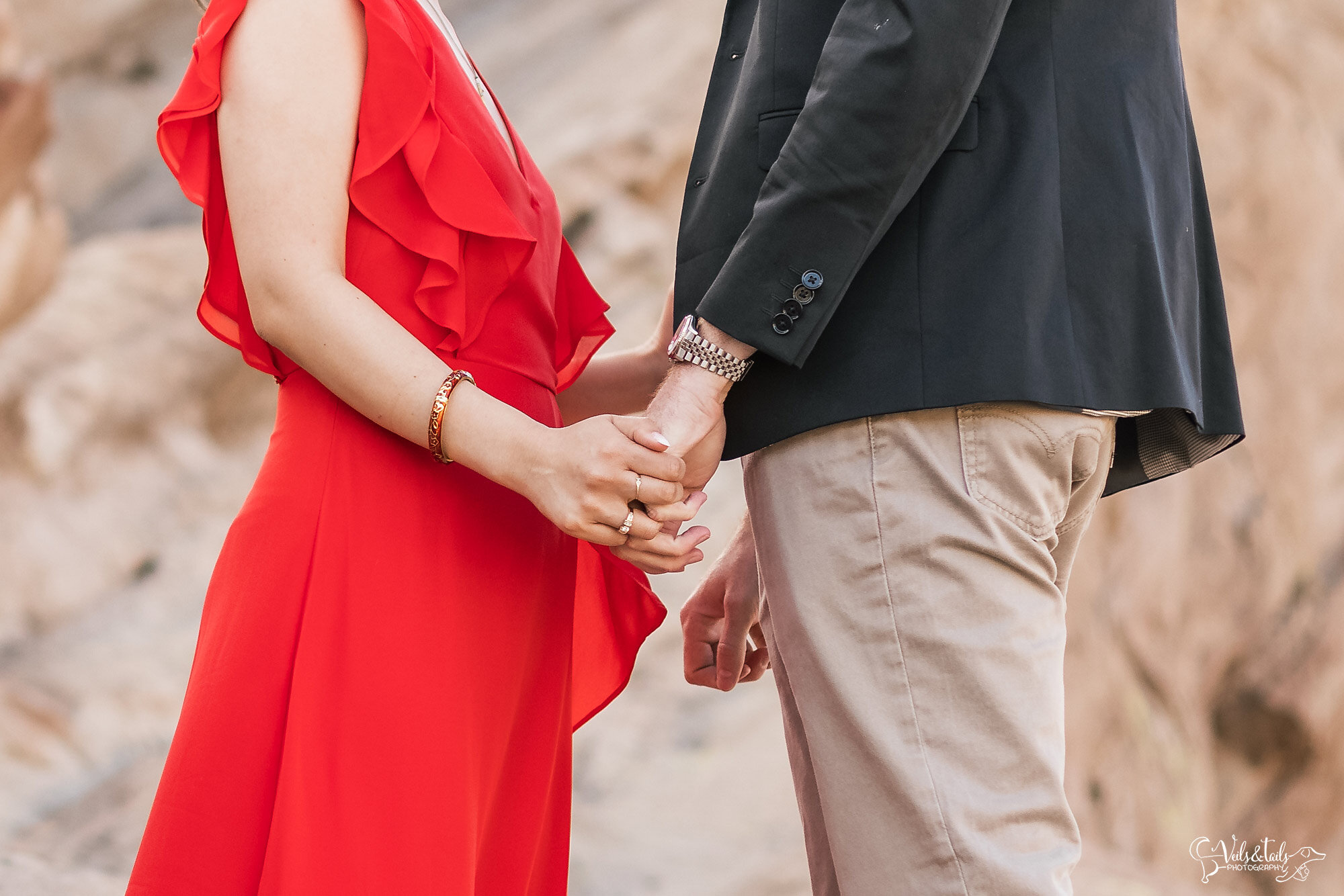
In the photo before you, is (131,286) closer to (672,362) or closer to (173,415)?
(173,415)

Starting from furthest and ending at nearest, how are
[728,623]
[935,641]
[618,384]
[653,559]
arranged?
1. [618,384]
2. [728,623]
3. [653,559]
4. [935,641]

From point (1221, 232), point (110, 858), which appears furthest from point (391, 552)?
point (1221, 232)

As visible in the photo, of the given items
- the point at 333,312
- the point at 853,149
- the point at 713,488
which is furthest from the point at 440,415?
the point at 713,488

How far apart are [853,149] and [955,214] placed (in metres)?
0.11

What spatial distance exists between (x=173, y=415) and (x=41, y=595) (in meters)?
0.79

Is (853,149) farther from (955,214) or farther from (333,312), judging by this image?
(333,312)

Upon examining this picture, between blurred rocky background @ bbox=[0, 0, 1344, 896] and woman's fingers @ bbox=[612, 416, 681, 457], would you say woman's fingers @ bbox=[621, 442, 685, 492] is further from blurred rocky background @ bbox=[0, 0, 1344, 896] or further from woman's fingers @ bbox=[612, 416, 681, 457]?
Result: blurred rocky background @ bbox=[0, 0, 1344, 896]

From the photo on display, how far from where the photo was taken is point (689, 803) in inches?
137

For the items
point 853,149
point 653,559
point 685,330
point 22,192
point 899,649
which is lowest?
point 899,649

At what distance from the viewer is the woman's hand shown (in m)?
0.99

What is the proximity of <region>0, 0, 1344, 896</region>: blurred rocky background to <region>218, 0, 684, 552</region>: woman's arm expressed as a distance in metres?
2.49

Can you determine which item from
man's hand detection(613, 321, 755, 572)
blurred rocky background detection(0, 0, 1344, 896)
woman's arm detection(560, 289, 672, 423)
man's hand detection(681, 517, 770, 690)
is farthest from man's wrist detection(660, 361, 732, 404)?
blurred rocky background detection(0, 0, 1344, 896)

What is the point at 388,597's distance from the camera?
3.35 feet

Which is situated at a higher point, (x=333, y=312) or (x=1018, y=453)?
(x=333, y=312)
